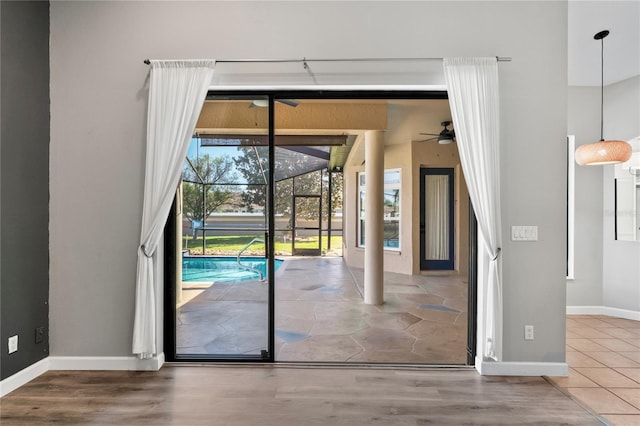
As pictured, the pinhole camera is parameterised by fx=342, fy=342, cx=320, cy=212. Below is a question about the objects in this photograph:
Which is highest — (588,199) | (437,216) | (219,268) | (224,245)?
(588,199)

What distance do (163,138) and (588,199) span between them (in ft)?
17.2

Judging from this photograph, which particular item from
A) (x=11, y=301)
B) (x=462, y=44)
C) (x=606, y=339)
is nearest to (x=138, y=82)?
(x=11, y=301)

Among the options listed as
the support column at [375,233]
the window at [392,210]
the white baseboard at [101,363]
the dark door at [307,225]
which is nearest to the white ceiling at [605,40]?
the support column at [375,233]

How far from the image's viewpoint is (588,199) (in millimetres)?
4625

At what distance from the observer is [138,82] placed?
292 centimetres

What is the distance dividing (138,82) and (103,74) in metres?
0.31

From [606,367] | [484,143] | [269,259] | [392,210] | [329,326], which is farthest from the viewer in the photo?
[392,210]

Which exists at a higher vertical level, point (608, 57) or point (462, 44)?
point (608, 57)

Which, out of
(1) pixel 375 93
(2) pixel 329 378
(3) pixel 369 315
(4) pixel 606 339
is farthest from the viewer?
(3) pixel 369 315

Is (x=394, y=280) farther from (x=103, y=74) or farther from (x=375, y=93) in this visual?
(x=103, y=74)

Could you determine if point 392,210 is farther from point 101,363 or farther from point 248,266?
point 101,363

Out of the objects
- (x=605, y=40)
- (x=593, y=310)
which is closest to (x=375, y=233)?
(x=593, y=310)

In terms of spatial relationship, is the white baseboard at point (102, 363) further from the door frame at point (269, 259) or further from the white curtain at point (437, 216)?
the white curtain at point (437, 216)

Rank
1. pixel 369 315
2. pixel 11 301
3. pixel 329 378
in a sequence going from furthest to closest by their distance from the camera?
pixel 369 315
pixel 329 378
pixel 11 301
